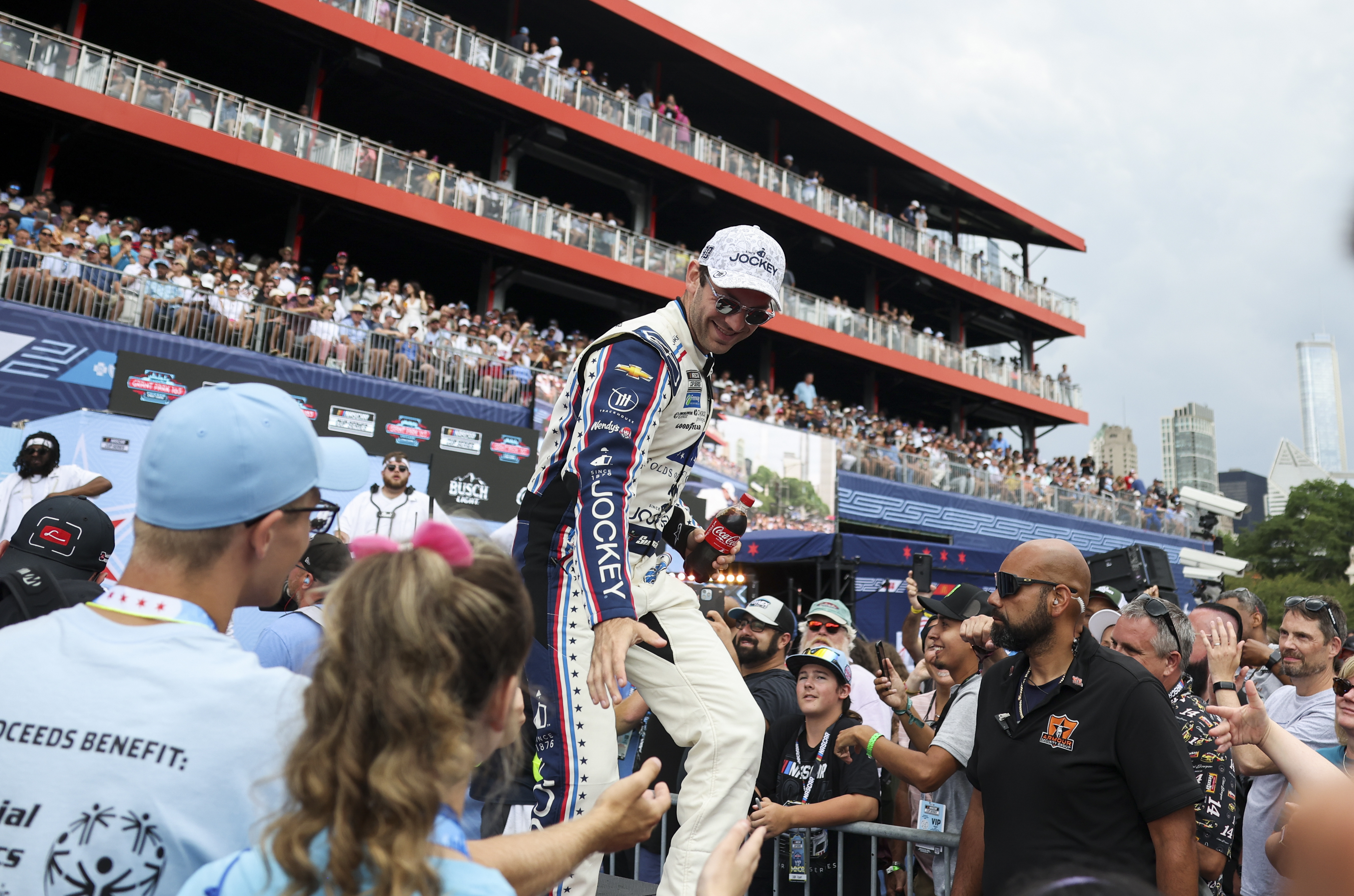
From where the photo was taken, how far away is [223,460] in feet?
5.63

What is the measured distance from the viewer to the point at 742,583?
13695 millimetres

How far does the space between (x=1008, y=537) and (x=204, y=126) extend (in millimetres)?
21169

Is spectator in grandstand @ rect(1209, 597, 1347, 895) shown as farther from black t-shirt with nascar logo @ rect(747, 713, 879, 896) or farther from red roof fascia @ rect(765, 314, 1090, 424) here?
red roof fascia @ rect(765, 314, 1090, 424)

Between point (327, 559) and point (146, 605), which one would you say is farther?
point (327, 559)

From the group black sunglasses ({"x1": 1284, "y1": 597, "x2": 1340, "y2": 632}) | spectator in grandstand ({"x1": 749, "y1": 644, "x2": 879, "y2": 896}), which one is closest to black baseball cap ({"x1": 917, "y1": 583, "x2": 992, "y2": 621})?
spectator in grandstand ({"x1": 749, "y1": 644, "x2": 879, "y2": 896})

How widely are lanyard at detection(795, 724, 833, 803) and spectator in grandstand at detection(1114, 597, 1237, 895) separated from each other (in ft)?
4.79

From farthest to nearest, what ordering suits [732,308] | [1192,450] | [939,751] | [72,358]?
[1192,450], [72,358], [939,751], [732,308]

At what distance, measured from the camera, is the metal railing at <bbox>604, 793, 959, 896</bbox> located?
4.05 meters

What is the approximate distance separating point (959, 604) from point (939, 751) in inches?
53.0

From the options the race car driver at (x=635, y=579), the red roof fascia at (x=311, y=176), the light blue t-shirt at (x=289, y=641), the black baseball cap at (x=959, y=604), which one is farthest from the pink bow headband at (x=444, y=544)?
the red roof fascia at (x=311, y=176)

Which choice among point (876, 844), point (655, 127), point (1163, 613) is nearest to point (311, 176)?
point (655, 127)

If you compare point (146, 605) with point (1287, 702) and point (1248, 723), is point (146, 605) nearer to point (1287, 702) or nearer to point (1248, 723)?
point (1248, 723)

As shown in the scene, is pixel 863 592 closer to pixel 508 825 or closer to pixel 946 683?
pixel 946 683

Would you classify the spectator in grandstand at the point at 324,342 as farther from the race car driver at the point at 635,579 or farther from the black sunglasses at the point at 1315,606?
the black sunglasses at the point at 1315,606
